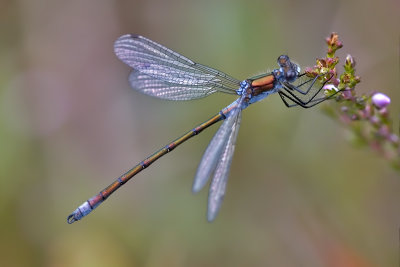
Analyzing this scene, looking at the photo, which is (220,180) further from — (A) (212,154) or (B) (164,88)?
(B) (164,88)

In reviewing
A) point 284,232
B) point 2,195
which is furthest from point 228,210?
point 2,195

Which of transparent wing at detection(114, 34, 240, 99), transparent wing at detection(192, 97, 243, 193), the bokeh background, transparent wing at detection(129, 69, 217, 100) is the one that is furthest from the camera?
the bokeh background

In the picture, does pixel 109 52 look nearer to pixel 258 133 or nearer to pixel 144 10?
pixel 144 10

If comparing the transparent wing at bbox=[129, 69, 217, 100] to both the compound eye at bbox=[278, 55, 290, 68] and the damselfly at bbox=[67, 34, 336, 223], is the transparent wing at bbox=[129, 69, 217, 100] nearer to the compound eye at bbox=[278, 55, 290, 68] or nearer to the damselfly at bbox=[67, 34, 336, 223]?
the damselfly at bbox=[67, 34, 336, 223]

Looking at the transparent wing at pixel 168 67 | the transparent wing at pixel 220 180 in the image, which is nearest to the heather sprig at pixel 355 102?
the transparent wing at pixel 220 180

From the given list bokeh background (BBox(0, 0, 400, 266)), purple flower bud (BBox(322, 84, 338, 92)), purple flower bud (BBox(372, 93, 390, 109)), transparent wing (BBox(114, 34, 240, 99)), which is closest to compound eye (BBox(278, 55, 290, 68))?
transparent wing (BBox(114, 34, 240, 99))

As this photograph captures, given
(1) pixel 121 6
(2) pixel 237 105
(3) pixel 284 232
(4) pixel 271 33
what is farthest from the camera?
(1) pixel 121 6

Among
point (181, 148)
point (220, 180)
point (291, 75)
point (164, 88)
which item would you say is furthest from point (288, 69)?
point (181, 148)
